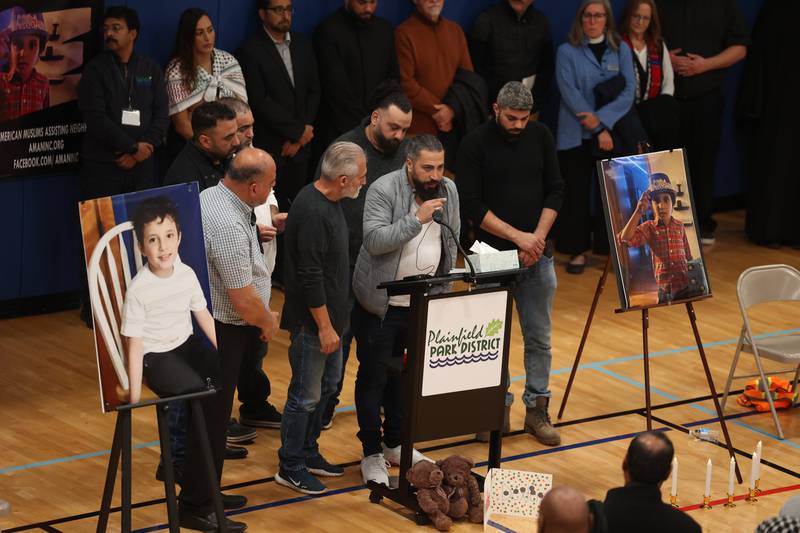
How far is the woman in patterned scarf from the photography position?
31.0 ft

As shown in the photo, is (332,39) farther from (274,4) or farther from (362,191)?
(362,191)

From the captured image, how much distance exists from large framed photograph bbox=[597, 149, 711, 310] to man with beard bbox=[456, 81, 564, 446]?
348 millimetres

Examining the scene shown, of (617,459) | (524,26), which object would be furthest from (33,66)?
(617,459)

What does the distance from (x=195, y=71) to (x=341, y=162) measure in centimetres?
344

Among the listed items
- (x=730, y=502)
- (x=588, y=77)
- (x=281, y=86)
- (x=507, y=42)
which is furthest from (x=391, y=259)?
(x=588, y=77)

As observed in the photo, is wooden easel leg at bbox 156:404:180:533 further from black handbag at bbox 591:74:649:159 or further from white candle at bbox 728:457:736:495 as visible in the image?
black handbag at bbox 591:74:649:159

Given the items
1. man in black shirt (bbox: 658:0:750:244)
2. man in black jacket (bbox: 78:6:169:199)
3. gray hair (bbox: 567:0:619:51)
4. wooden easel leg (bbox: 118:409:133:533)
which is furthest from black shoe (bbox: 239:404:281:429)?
man in black shirt (bbox: 658:0:750:244)

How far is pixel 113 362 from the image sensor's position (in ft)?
17.8

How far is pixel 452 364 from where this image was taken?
650 cm

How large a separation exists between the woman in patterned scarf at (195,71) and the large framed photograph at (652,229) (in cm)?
321

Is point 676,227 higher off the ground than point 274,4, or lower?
lower

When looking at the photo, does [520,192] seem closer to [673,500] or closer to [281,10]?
[673,500]

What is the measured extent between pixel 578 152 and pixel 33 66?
14.1ft

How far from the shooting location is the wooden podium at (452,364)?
20.9 feet
